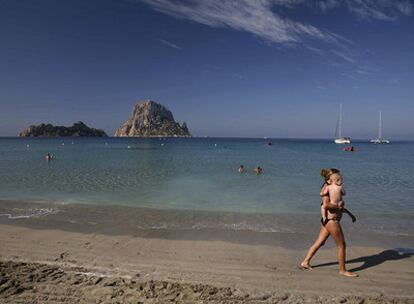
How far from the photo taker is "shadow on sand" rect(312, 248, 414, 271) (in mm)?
7445

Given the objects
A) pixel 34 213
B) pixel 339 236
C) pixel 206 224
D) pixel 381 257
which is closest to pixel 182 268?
pixel 339 236

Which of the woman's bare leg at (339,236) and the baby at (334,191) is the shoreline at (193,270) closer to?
the woman's bare leg at (339,236)

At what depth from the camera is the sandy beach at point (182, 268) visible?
18.7ft

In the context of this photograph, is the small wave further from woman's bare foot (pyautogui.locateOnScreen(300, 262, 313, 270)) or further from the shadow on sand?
the shadow on sand

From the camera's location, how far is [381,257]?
8023mm

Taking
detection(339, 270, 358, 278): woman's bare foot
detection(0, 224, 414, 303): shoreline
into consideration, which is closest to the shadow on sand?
detection(0, 224, 414, 303): shoreline

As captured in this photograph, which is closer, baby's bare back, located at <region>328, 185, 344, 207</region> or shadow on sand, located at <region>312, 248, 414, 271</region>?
baby's bare back, located at <region>328, 185, 344, 207</region>

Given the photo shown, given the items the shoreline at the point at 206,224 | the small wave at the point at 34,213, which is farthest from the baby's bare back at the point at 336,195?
the small wave at the point at 34,213

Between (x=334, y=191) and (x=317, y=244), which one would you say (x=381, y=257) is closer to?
(x=317, y=244)

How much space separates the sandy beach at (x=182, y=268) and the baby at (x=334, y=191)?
4.91ft

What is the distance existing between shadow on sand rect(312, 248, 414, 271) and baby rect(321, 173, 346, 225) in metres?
1.72

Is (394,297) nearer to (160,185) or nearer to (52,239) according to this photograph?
(52,239)

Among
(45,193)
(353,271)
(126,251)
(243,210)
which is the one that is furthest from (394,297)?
(45,193)

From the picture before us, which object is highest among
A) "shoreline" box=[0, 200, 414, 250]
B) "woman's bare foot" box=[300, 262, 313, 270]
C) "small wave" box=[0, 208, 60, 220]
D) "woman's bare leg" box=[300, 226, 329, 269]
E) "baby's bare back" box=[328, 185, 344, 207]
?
"baby's bare back" box=[328, 185, 344, 207]
